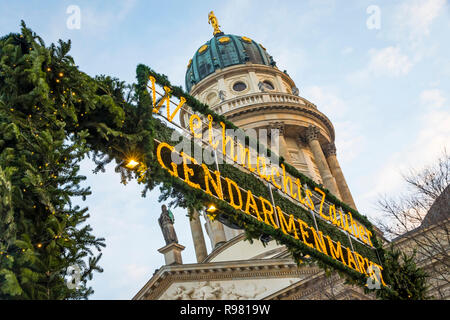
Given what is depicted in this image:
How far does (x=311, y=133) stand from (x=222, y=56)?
40.7ft

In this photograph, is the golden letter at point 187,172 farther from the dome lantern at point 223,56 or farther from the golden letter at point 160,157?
the dome lantern at point 223,56

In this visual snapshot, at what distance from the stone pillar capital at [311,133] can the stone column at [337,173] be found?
94.2 inches

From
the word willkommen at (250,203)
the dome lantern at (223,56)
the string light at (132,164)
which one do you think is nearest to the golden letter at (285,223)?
the word willkommen at (250,203)

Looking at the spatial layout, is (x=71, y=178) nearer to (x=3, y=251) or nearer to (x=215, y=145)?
(x=3, y=251)

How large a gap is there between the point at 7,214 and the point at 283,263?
24399mm

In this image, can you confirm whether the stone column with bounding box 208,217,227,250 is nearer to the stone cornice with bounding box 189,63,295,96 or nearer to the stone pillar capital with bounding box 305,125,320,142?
the stone pillar capital with bounding box 305,125,320,142

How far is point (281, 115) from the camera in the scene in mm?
42344

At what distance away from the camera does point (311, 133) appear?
43.2m

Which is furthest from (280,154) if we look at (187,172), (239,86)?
(187,172)

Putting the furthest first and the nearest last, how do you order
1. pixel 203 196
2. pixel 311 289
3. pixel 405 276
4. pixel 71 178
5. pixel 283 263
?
pixel 283 263 < pixel 311 289 < pixel 405 276 < pixel 203 196 < pixel 71 178

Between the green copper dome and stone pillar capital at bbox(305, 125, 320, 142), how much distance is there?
10.2m

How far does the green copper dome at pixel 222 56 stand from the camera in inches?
1940

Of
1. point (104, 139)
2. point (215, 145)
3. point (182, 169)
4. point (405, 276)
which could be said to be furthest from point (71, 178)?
point (405, 276)

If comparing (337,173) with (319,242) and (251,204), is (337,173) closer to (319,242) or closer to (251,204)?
(319,242)
